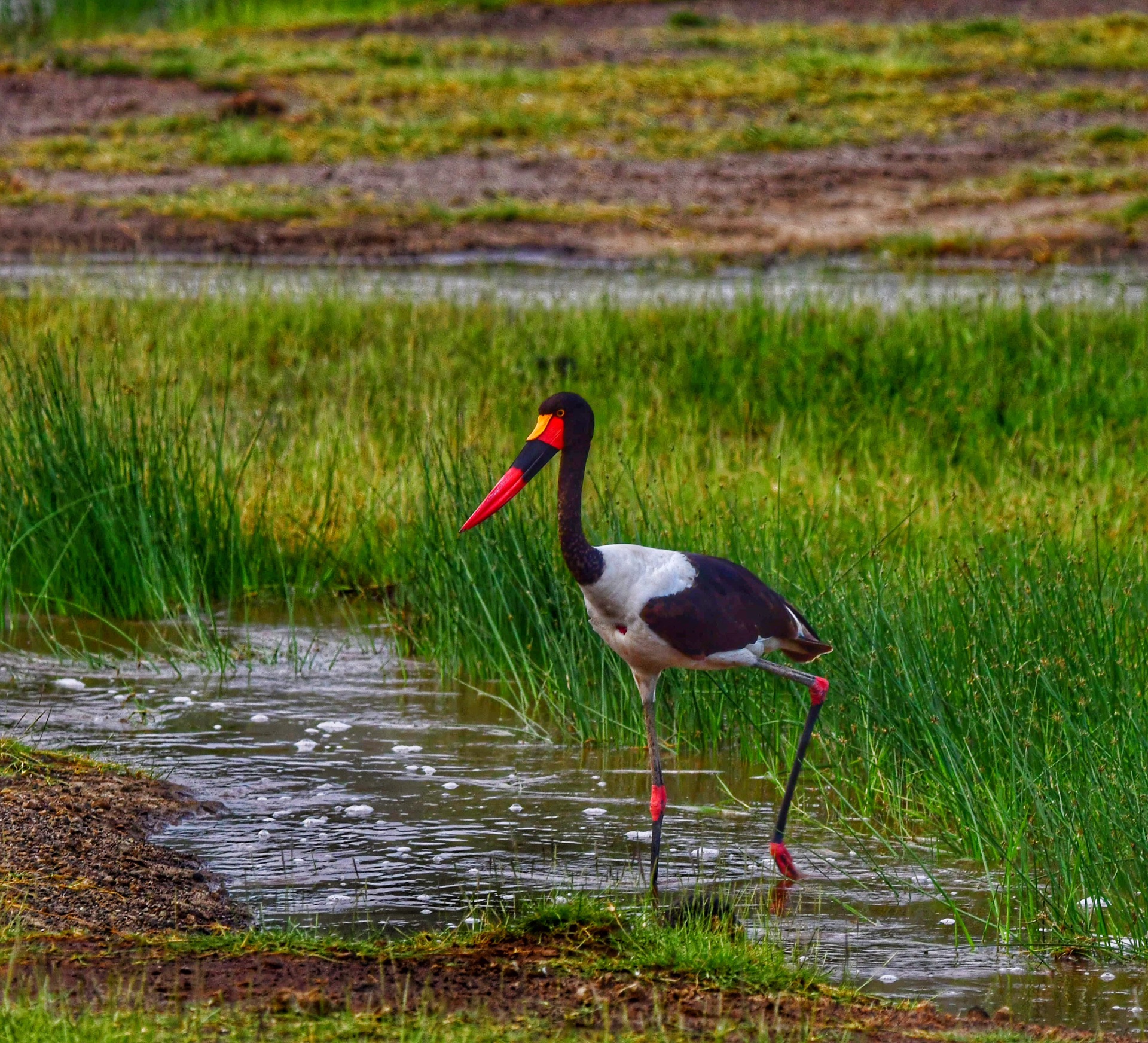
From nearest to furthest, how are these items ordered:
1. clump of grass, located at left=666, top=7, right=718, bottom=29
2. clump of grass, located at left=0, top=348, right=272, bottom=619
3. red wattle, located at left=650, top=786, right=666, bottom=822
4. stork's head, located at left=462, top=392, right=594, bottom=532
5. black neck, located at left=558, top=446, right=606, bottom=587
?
black neck, located at left=558, top=446, right=606, bottom=587 → stork's head, located at left=462, top=392, right=594, bottom=532 → red wattle, located at left=650, top=786, right=666, bottom=822 → clump of grass, located at left=0, top=348, right=272, bottom=619 → clump of grass, located at left=666, top=7, right=718, bottom=29

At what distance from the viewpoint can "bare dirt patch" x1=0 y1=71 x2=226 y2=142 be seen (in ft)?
67.1

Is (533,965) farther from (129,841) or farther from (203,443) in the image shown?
(203,443)

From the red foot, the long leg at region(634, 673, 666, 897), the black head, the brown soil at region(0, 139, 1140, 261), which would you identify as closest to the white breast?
the long leg at region(634, 673, 666, 897)

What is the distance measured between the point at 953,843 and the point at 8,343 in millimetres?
4285

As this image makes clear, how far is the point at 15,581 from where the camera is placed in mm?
7766

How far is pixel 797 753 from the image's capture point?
534 cm

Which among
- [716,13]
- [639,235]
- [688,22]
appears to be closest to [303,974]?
[639,235]

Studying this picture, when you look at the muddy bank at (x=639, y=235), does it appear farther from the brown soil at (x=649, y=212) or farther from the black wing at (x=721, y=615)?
the black wing at (x=721, y=615)

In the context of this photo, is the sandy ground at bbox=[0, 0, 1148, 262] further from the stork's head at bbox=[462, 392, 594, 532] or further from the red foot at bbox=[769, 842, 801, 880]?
the red foot at bbox=[769, 842, 801, 880]

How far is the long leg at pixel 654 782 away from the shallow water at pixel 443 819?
17 centimetres

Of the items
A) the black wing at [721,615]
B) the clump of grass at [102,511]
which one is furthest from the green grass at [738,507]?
the black wing at [721,615]

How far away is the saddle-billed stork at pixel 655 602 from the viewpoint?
496cm

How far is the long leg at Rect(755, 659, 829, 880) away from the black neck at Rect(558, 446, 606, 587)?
0.58 metres

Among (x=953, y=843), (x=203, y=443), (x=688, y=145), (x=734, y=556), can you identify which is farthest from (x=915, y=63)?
(x=953, y=843)
